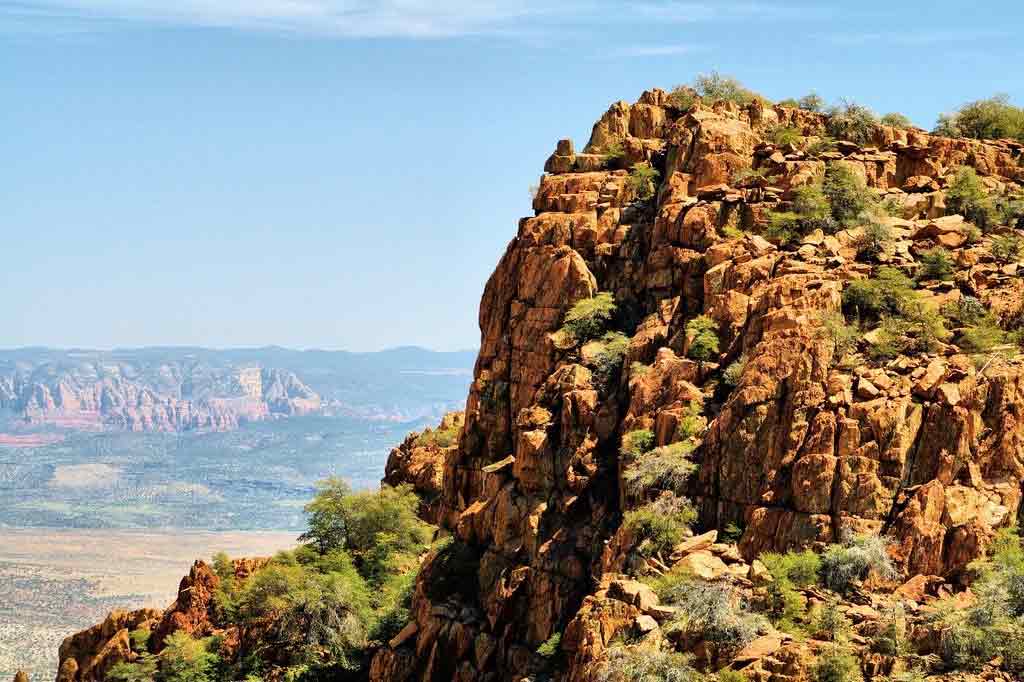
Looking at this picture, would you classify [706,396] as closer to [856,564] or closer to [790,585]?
[790,585]

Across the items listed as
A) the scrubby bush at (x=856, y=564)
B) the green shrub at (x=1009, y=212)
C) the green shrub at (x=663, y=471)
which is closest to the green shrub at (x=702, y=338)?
the green shrub at (x=663, y=471)

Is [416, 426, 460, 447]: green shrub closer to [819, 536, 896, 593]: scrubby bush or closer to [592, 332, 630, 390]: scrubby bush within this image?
[592, 332, 630, 390]: scrubby bush

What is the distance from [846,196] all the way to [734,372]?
1232 cm

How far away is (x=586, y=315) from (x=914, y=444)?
754 inches

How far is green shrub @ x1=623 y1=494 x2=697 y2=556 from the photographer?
62000 millimetres

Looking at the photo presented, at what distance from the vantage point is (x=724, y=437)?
63.0m

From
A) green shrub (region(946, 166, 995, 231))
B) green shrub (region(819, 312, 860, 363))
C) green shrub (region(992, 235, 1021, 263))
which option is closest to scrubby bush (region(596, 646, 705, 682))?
green shrub (region(819, 312, 860, 363))

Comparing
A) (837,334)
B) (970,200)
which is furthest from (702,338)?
(970,200)

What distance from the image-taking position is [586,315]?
74562mm

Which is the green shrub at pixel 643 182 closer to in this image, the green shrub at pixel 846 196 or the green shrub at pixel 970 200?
the green shrub at pixel 846 196

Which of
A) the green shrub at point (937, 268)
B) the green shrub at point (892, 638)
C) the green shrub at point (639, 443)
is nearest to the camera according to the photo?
the green shrub at point (892, 638)

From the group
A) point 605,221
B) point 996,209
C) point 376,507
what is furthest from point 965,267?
point 376,507

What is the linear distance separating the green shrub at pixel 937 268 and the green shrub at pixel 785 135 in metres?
12.2

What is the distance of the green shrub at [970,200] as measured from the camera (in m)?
72.4
